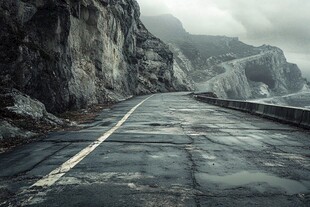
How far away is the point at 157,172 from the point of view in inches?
200

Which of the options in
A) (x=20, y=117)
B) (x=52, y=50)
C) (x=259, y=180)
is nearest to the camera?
(x=259, y=180)

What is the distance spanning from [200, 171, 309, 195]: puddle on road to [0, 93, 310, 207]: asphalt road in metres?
0.01

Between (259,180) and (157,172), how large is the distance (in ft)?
4.69

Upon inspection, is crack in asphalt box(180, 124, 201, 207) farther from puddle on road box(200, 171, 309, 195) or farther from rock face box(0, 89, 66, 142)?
rock face box(0, 89, 66, 142)

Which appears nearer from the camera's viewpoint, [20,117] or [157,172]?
[157,172]

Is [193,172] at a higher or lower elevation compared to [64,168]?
higher

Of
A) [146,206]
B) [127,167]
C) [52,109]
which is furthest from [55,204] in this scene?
[52,109]

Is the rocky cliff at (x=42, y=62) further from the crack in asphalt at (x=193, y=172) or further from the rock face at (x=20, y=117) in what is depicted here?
the crack in asphalt at (x=193, y=172)

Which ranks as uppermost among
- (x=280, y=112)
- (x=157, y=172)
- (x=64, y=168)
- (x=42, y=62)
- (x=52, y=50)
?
(x=52, y=50)

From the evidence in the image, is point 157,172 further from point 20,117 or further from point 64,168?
point 20,117

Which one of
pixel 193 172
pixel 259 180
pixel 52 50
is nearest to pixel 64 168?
pixel 193 172

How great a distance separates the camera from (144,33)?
9094 centimetres

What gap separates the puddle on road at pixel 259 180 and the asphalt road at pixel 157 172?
0.01 meters

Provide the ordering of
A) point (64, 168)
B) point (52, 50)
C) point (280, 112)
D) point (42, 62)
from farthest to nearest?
point (52, 50), point (280, 112), point (42, 62), point (64, 168)
